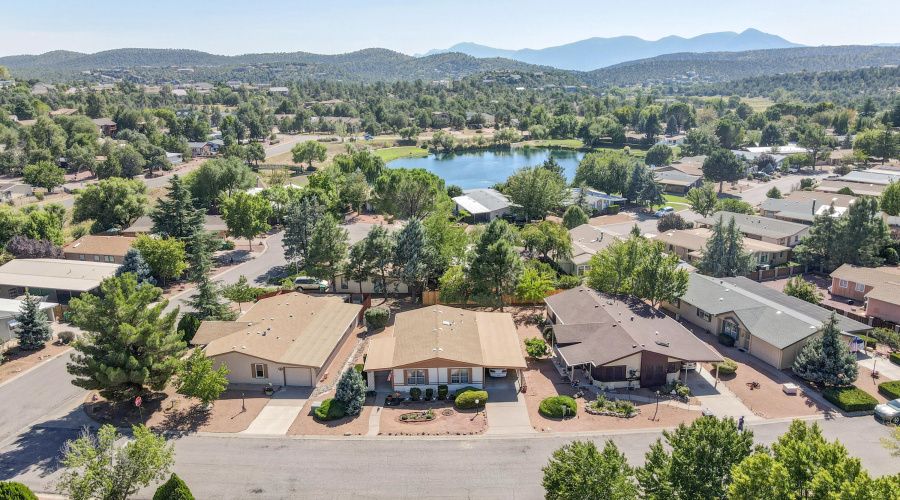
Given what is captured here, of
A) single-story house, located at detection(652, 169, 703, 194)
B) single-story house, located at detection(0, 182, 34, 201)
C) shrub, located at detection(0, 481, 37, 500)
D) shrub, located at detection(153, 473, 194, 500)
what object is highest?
single-story house, located at detection(0, 182, 34, 201)

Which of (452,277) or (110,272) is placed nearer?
(452,277)

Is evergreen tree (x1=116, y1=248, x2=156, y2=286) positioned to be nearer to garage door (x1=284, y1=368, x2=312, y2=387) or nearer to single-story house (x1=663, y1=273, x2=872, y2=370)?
garage door (x1=284, y1=368, x2=312, y2=387)

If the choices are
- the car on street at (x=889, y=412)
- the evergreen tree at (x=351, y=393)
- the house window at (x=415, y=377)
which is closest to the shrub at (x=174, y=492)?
the evergreen tree at (x=351, y=393)

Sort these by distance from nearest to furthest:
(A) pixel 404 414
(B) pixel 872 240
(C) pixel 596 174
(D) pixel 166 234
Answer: (A) pixel 404 414 → (B) pixel 872 240 → (D) pixel 166 234 → (C) pixel 596 174

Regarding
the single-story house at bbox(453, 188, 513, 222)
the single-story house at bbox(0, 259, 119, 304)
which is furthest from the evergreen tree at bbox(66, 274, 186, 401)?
the single-story house at bbox(453, 188, 513, 222)

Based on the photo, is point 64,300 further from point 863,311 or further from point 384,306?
point 863,311

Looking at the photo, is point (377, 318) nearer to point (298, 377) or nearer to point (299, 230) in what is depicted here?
point (298, 377)

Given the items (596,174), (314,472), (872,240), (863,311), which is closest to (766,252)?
(872,240)
